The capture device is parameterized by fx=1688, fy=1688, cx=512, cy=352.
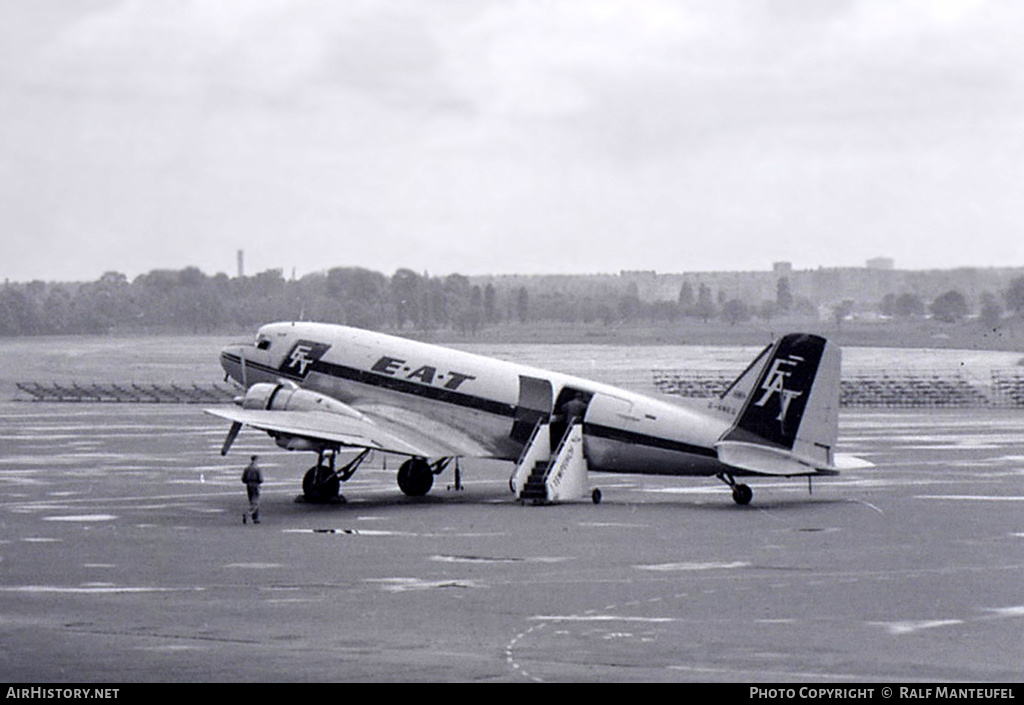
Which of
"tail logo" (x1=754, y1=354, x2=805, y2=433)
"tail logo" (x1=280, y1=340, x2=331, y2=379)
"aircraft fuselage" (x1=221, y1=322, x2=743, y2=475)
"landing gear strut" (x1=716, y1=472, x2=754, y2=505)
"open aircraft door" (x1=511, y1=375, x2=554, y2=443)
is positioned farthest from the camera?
"tail logo" (x1=280, y1=340, x2=331, y2=379)

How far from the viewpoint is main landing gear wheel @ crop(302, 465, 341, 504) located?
147 feet

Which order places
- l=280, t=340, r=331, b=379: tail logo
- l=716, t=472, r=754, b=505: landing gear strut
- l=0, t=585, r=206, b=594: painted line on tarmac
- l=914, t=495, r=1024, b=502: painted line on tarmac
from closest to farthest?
l=0, t=585, r=206, b=594: painted line on tarmac
l=716, t=472, r=754, b=505: landing gear strut
l=914, t=495, r=1024, b=502: painted line on tarmac
l=280, t=340, r=331, b=379: tail logo

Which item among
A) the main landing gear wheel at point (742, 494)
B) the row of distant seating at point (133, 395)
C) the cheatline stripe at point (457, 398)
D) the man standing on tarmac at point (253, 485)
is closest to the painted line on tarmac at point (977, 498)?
the main landing gear wheel at point (742, 494)

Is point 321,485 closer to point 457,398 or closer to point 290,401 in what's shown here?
point 290,401

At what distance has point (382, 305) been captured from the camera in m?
110

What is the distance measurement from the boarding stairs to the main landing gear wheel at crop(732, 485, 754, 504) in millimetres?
3586

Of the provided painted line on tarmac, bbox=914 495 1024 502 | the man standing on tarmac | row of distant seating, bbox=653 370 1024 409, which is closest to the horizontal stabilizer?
painted line on tarmac, bbox=914 495 1024 502

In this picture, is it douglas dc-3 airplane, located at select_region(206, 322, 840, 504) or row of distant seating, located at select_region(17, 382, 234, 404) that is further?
row of distant seating, located at select_region(17, 382, 234, 404)

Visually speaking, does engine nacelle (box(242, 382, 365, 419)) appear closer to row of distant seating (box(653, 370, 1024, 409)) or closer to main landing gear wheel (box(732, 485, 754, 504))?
main landing gear wheel (box(732, 485, 754, 504))

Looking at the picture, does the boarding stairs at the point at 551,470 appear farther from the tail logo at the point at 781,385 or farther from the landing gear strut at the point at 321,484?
the tail logo at the point at 781,385

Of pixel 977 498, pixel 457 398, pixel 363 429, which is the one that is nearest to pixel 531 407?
pixel 457 398

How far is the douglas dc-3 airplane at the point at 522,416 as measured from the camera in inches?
1658

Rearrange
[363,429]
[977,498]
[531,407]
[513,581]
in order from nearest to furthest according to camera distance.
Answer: [513,581], [977,498], [363,429], [531,407]

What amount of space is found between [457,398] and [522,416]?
1.96m
